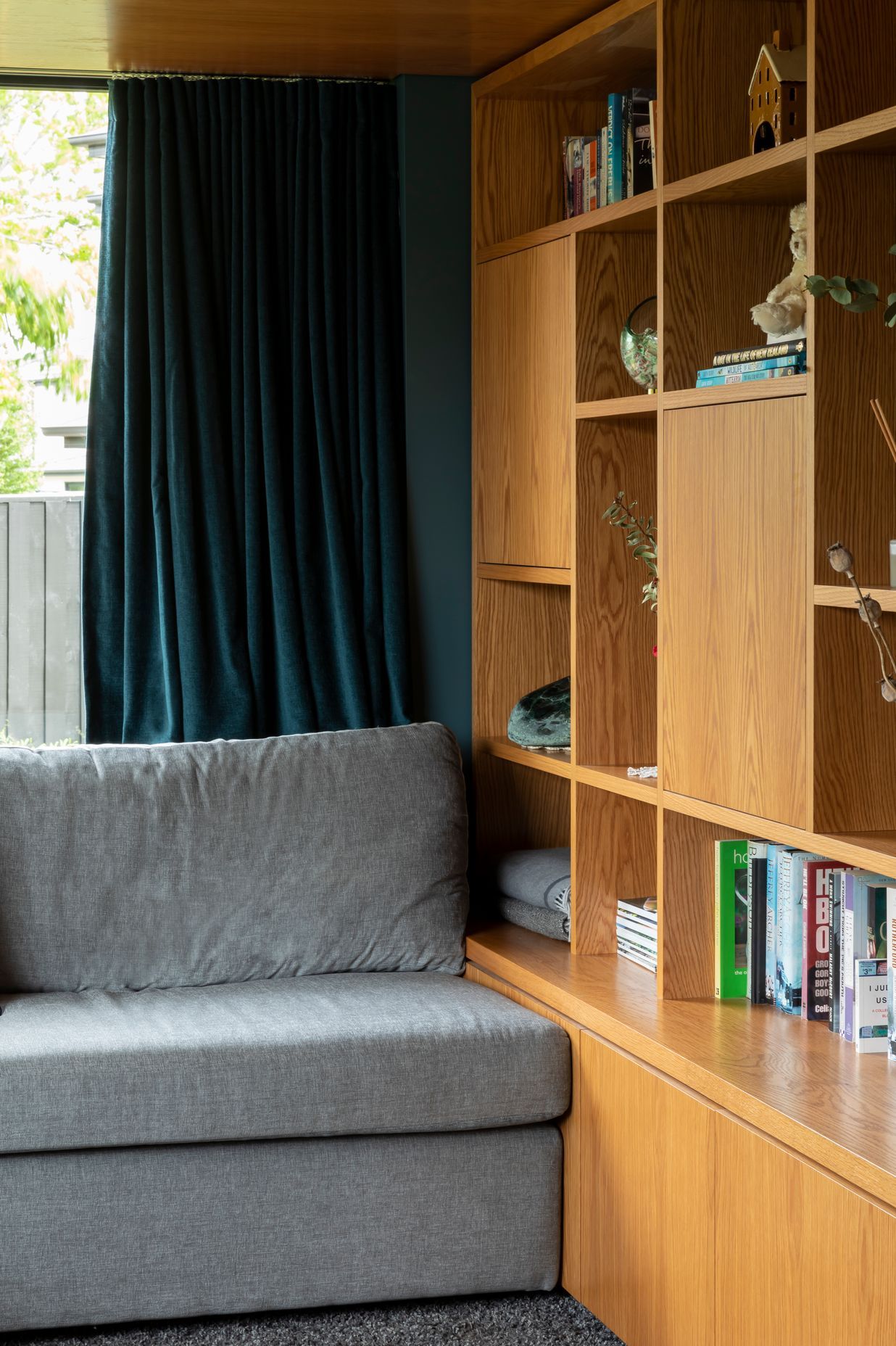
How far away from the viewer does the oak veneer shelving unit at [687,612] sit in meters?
2.28

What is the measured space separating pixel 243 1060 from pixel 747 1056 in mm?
860

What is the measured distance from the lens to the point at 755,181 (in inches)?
99.3

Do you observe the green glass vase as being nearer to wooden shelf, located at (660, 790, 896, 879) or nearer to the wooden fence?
wooden shelf, located at (660, 790, 896, 879)

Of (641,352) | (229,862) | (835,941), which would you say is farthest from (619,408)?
(229,862)

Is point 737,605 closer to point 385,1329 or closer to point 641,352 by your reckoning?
point 641,352

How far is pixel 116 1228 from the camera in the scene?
2613mm

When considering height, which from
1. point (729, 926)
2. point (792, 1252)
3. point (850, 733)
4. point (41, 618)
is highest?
Result: point (41, 618)

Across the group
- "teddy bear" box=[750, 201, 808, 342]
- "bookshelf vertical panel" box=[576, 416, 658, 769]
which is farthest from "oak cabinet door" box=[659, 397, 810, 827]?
"bookshelf vertical panel" box=[576, 416, 658, 769]

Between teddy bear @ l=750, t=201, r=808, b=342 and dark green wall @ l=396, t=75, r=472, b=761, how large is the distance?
1.21 m

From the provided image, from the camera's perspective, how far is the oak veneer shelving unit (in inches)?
89.6

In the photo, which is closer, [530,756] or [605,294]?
[605,294]

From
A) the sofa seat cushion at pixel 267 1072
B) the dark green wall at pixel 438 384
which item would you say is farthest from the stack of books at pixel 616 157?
the sofa seat cushion at pixel 267 1072

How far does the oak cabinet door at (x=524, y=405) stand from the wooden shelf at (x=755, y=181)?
0.46m

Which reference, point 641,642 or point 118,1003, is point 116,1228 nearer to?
point 118,1003
